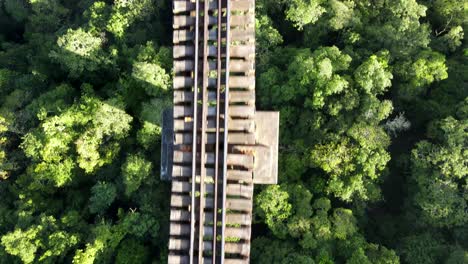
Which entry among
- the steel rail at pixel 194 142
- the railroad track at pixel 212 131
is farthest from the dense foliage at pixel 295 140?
the steel rail at pixel 194 142

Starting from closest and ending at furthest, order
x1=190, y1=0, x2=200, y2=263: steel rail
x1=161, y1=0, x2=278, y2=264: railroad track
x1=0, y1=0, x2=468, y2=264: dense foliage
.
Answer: x1=190, y1=0, x2=200, y2=263: steel rail → x1=161, y1=0, x2=278, y2=264: railroad track → x1=0, y1=0, x2=468, y2=264: dense foliage

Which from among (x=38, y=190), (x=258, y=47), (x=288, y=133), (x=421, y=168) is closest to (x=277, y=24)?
(x=258, y=47)

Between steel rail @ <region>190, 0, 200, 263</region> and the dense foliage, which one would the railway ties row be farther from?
the dense foliage

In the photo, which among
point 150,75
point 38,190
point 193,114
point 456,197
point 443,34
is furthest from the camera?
point 443,34

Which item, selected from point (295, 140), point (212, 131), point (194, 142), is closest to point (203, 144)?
point (194, 142)

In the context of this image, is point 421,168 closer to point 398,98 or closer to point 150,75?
point 398,98

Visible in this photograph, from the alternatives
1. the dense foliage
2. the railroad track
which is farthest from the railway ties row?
the dense foliage

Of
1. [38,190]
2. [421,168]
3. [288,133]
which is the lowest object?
[38,190]
